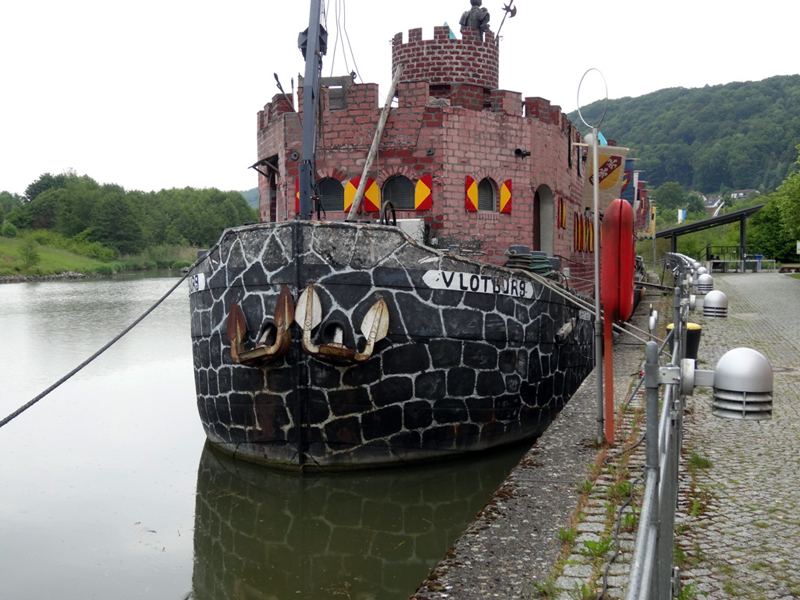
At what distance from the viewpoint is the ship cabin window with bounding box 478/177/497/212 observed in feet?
37.3

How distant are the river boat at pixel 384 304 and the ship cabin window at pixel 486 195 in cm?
2

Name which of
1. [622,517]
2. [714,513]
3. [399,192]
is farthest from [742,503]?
[399,192]

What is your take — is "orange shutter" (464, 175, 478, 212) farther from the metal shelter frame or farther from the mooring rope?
the metal shelter frame

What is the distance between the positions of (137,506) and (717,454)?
5.10 meters

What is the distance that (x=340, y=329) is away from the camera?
793 cm

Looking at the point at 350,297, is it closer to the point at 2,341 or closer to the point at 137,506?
the point at 137,506

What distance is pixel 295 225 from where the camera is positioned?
7984 millimetres

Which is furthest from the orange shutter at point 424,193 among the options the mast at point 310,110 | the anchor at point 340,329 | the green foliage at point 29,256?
the green foliage at point 29,256

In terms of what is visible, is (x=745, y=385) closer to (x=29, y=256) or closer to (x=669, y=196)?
(x=29, y=256)

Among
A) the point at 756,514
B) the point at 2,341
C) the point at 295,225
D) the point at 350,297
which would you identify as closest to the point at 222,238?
the point at 295,225

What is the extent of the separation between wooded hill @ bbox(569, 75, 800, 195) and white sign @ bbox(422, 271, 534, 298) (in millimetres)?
130946

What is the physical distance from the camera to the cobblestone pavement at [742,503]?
14.3 ft

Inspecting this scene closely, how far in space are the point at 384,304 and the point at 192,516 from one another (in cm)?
257

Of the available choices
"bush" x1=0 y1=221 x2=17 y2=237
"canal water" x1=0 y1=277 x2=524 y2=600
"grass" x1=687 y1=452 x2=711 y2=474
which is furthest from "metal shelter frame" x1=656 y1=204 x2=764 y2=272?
"bush" x1=0 y1=221 x2=17 y2=237
